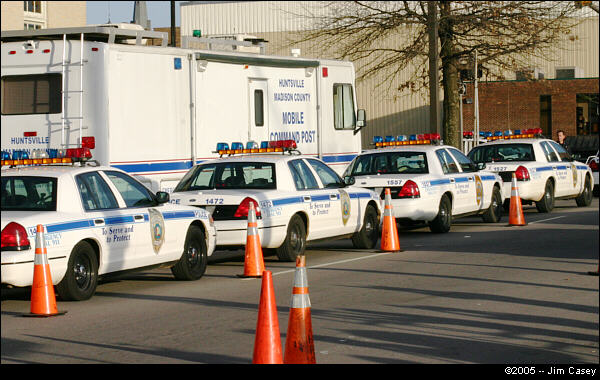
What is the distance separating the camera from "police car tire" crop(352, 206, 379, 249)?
17203mm

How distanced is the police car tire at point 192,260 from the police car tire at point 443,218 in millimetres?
6930

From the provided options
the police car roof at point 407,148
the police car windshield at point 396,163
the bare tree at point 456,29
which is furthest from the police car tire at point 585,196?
the police car windshield at point 396,163

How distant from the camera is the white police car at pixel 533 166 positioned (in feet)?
77.5

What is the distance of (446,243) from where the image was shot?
18031mm

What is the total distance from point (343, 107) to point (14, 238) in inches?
557

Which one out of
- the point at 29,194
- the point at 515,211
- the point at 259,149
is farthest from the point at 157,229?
the point at 515,211

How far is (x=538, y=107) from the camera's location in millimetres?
56750

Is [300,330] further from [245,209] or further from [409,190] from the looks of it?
[409,190]

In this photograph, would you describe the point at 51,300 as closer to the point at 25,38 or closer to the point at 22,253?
the point at 22,253

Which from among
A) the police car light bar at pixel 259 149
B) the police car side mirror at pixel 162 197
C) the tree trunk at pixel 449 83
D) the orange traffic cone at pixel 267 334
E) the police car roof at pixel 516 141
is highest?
the tree trunk at pixel 449 83

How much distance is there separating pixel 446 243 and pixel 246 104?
4977 millimetres

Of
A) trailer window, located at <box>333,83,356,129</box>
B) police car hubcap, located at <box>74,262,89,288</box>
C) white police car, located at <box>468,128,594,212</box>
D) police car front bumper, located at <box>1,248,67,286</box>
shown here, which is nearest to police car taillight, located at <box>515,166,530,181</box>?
white police car, located at <box>468,128,594,212</box>

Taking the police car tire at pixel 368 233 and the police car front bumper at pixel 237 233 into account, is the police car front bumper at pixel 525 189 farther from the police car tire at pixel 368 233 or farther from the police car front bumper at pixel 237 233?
the police car front bumper at pixel 237 233

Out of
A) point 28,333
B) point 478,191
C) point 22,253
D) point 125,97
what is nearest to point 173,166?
point 125,97
